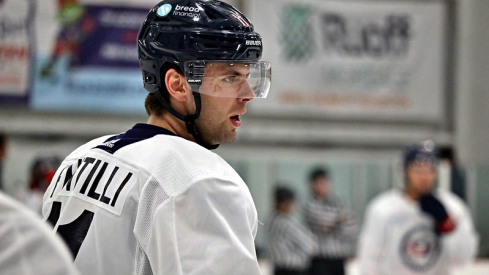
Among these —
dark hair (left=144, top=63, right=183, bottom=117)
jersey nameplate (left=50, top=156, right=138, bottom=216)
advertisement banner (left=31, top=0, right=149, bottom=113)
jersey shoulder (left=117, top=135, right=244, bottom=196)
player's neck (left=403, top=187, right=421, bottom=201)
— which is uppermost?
dark hair (left=144, top=63, right=183, bottom=117)

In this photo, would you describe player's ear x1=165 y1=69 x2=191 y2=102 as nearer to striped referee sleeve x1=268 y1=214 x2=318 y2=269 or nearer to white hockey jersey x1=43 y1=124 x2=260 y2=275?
white hockey jersey x1=43 y1=124 x2=260 y2=275

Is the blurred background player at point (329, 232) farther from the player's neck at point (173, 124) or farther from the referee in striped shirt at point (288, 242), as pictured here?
the player's neck at point (173, 124)

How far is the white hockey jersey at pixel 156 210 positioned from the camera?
1.67m

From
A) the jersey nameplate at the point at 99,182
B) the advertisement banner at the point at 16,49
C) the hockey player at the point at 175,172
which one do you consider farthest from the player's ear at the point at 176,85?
the advertisement banner at the point at 16,49

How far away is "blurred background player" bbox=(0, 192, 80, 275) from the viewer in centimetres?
93

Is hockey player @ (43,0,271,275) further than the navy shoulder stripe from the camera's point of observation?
No

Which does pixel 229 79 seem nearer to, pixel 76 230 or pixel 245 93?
pixel 245 93

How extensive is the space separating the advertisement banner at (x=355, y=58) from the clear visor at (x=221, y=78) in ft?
31.3

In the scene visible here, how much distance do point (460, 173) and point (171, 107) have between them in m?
10.5

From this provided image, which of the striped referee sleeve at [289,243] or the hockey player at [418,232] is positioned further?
the striped referee sleeve at [289,243]

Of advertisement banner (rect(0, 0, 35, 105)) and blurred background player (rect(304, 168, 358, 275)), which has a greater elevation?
advertisement banner (rect(0, 0, 35, 105))

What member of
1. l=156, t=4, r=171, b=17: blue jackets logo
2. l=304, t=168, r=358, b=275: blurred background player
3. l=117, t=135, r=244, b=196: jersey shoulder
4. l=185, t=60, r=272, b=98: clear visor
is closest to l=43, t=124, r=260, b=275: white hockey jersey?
l=117, t=135, r=244, b=196: jersey shoulder

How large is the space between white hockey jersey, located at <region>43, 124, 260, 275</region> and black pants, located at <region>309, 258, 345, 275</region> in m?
6.21

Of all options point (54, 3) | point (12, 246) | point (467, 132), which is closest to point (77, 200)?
point (12, 246)
